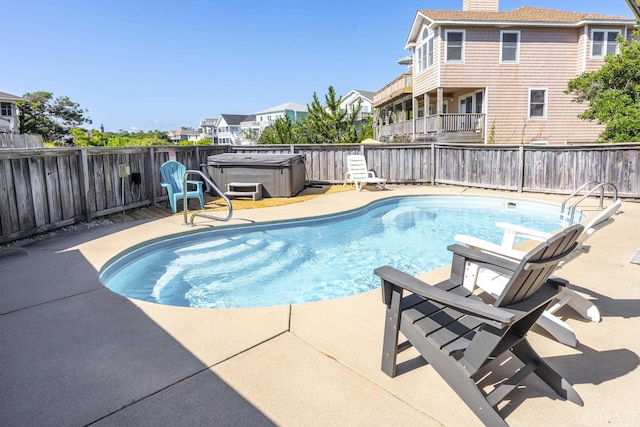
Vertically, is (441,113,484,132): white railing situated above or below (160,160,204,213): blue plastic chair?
above

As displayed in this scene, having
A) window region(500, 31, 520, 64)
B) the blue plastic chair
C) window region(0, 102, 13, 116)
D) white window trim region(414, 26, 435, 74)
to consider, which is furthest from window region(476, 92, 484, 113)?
window region(0, 102, 13, 116)

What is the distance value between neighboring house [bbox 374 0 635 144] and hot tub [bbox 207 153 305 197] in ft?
31.9

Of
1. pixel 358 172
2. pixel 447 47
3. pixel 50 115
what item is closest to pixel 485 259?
pixel 358 172

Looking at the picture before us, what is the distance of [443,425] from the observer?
1.89 m

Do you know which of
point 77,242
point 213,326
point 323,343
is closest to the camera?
point 323,343

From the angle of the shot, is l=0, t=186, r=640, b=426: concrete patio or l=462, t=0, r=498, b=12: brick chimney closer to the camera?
l=0, t=186, r=640, b=426: concrete patio

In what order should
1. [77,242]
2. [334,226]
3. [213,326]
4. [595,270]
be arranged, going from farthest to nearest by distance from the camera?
[334,226] → [77,242] → [595,270] → [213,326]

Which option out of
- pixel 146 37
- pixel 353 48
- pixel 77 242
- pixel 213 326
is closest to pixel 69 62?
pixel 146 37

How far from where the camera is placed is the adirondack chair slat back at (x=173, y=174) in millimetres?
7820

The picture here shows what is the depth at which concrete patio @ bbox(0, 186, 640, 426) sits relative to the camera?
1.97 m

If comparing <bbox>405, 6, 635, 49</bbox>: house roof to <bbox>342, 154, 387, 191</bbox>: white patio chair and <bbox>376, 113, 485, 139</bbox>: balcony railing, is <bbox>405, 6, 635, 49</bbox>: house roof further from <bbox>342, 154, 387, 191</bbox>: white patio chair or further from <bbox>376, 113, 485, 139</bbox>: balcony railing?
<bbox>342, 154, 387, 191</bbox>: white patio chair

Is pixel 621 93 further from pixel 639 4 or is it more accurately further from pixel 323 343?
pixel 323 343

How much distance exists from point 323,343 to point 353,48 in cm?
3044

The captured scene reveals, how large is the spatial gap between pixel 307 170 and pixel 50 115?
4785 cm
